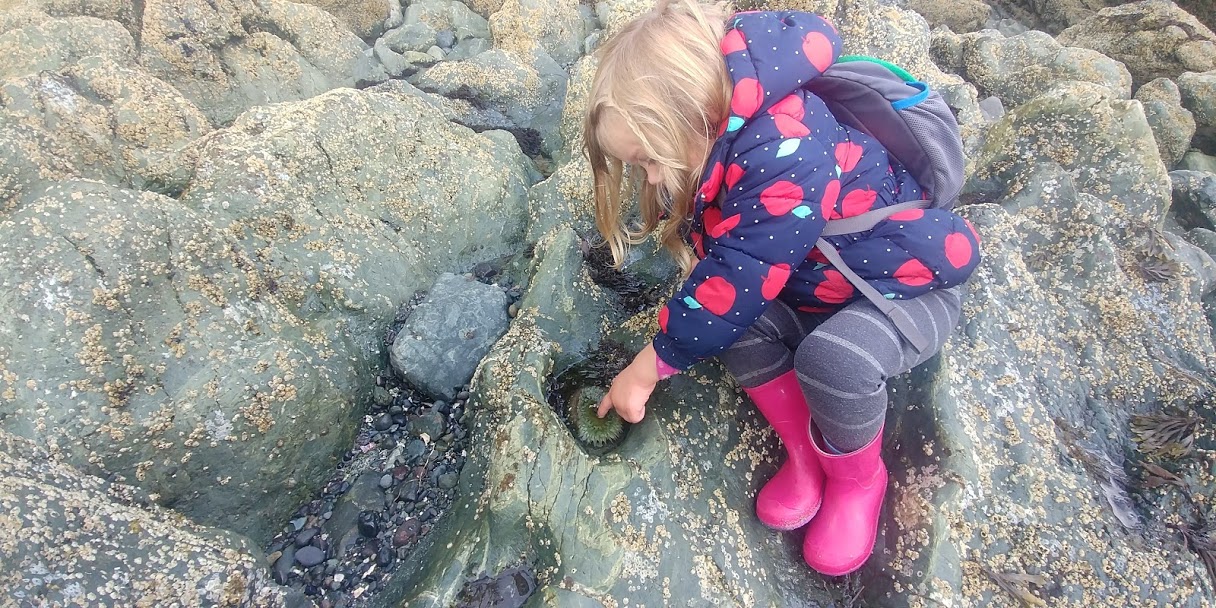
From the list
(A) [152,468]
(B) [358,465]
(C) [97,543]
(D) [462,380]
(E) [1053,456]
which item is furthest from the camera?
(D) [462,380]

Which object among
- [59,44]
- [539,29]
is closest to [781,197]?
[539,29]

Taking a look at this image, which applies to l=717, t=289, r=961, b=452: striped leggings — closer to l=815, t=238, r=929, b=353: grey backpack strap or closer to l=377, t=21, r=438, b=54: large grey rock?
l=815, t=238, r=929, b=353: grey backpack strap

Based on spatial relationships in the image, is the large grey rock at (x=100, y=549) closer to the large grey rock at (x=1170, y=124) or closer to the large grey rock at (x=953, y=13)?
the large grey rock at (x=1170, y=124)

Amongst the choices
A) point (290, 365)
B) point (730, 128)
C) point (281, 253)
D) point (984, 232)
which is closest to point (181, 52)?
point (281, 253)

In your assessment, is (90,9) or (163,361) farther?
(90,9)

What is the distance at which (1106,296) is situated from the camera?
371cm

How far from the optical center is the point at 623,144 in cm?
248

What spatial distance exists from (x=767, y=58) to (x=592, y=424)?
1.82 metres

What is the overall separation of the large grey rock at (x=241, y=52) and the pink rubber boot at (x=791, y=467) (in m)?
4.96

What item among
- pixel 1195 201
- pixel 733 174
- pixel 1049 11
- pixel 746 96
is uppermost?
pixel 746 96

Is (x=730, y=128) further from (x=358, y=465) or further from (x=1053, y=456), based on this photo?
(x=358, y=465)

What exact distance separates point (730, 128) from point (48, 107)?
157 inches

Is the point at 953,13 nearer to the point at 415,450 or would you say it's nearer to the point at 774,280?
the point at 774,280

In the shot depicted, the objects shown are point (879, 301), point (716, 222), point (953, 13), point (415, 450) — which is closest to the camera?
point (879, 301)
